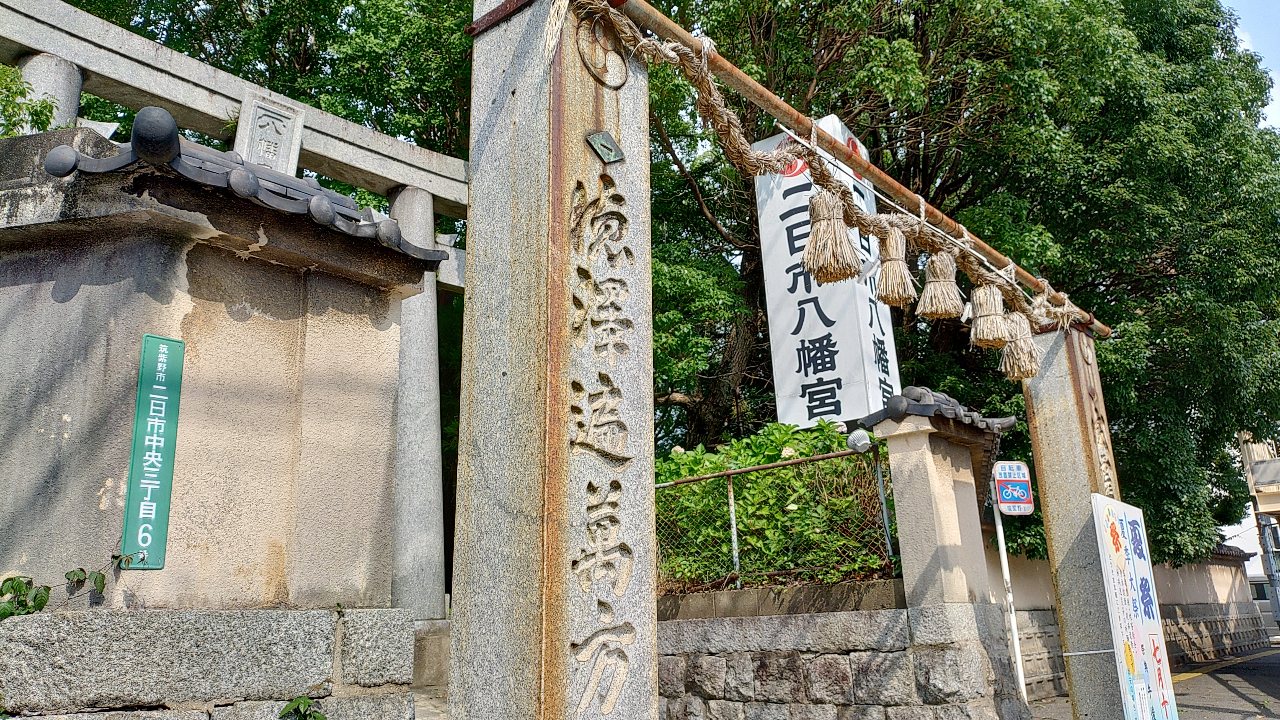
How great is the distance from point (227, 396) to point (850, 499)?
18.5ft

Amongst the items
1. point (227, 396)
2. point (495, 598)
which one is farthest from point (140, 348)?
point (495, 598)

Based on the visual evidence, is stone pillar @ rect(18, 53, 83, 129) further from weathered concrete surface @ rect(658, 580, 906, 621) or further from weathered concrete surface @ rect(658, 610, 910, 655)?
weathered concrete surface @ rect(658, 610, 910, 655)

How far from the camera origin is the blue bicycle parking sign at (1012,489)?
9203mm

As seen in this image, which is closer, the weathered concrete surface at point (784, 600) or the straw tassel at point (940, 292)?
the straw tassel at point (940, 292)

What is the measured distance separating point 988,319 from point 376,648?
465 cm

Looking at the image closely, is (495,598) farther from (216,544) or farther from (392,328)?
(392,328)

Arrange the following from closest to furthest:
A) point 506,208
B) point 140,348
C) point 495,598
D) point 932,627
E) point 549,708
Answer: point 549,708 → point 495,598 → point 506,208 → point 140,348 → point 932,627

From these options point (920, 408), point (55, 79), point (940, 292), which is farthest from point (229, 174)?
point (55, 79)

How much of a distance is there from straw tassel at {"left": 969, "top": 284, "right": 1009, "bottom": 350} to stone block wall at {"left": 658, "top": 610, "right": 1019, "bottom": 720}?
7.36 ft

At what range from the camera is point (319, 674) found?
402 cm

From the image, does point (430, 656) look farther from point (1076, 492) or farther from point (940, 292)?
point (940, 292)

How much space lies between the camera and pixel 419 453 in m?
10.9

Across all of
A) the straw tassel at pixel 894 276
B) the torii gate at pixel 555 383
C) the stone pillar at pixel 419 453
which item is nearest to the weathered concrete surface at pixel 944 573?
the straw tassel at pixel 894 276

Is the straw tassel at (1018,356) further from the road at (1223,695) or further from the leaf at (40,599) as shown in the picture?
the road at (1223,695)
